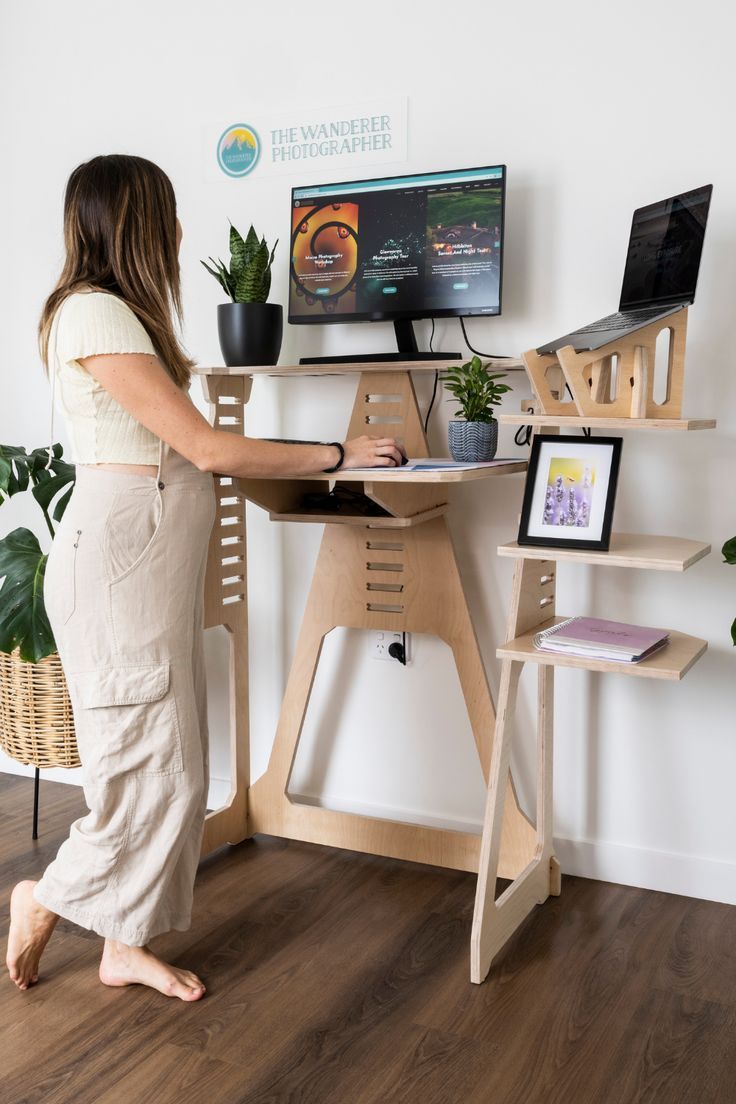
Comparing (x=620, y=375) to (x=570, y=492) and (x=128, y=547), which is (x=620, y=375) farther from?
(x=128, y=547)

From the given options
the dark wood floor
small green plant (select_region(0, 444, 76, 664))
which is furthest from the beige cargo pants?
small green plant (select_region(0, 444, 76, 664))

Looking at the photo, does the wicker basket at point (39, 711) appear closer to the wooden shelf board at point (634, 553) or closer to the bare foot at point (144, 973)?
the bare foot at point (144, 973)

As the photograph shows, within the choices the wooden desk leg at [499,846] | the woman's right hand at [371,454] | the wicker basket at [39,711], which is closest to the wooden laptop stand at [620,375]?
the woman's right hand at [371,454]

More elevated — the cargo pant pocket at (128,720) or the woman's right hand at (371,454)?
the woman's right hand at (371,454)

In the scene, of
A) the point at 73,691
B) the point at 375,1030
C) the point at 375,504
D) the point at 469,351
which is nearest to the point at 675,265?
the point at 469,351

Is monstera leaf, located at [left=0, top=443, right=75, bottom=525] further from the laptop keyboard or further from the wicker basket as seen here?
the laptop keyboard

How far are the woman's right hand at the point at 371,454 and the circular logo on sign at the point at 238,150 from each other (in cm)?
107

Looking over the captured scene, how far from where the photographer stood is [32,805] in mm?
3012

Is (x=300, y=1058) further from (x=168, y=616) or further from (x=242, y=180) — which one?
(x=242, y=180)

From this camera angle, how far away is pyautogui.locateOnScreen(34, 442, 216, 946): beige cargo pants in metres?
1.85

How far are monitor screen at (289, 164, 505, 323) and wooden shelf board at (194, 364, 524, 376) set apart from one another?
135 millimetres

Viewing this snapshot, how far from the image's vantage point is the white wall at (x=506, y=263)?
2275 mm

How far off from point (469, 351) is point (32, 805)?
1.80m

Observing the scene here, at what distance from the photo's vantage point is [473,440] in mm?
2197
